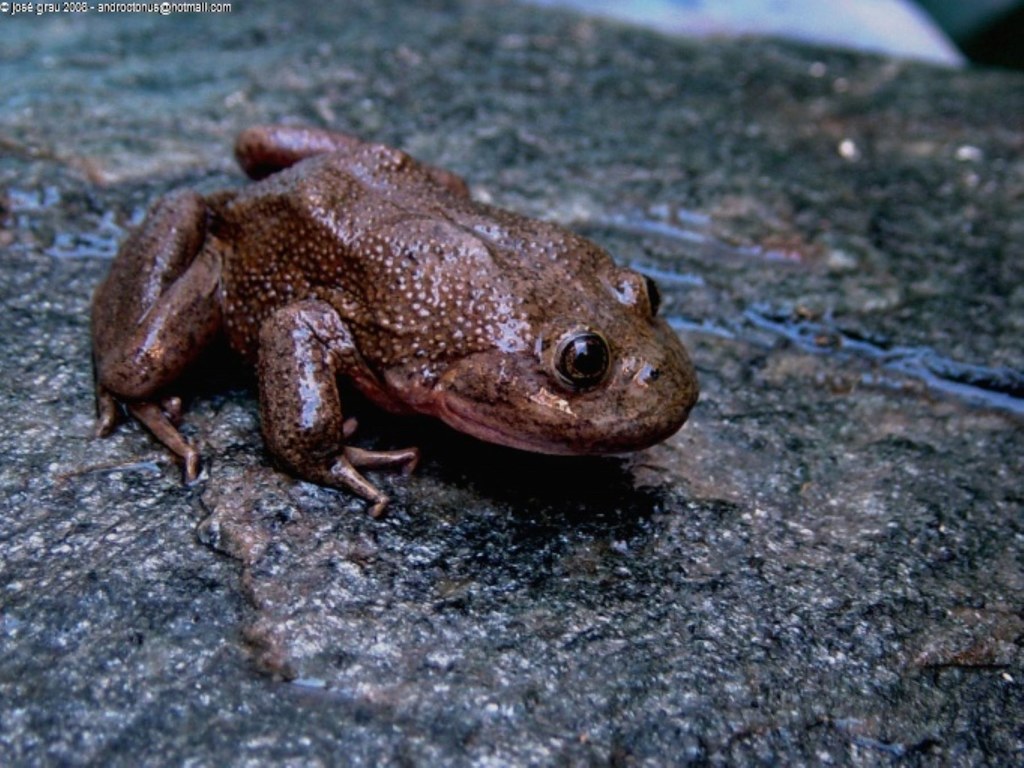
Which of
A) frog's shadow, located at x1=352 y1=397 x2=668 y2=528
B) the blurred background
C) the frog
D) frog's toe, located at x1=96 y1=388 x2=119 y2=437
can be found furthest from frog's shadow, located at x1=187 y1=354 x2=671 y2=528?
the blurred background

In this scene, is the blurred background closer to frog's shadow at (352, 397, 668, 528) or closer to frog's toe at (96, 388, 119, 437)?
frog's shadow at (352, 397, 668, 528)

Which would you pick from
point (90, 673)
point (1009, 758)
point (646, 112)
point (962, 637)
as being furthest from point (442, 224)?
point (646, 112)

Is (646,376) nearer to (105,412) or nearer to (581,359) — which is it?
(581,359)

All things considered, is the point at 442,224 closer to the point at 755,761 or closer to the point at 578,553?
the point at 578,553

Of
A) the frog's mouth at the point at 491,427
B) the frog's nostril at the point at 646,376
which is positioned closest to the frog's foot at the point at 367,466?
the frog's mouth at the point at 491,427

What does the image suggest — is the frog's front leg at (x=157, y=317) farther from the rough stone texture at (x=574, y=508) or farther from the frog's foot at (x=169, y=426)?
the rough stone texture at (x=574, y=508)

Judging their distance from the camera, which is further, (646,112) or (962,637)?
(646,112)

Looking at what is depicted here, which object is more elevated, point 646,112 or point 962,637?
point 646,112
